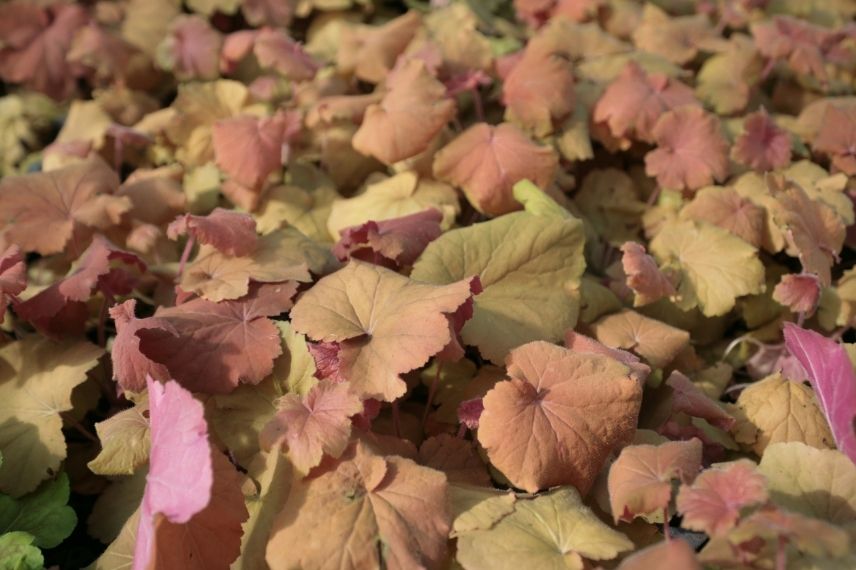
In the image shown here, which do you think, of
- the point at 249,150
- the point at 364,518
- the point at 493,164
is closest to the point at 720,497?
the point at 364,518

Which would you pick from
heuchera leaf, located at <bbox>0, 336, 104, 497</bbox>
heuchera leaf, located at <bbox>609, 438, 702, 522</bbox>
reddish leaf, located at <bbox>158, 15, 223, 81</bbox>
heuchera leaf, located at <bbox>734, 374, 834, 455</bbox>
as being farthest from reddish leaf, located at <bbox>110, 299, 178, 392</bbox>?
reddish leaf, located at <bbox>158, 15, 223, 81</bbox>

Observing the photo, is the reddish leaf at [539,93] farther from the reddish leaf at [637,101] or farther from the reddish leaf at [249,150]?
the reddish leaf at [249,150]

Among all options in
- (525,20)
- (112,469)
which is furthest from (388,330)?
(525,20)

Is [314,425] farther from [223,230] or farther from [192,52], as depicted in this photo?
[192,52]

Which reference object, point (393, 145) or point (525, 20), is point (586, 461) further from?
point (525, 20)

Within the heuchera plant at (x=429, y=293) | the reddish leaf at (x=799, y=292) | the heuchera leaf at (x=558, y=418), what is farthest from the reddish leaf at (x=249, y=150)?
the reddish leaf at (x=799, y=292)

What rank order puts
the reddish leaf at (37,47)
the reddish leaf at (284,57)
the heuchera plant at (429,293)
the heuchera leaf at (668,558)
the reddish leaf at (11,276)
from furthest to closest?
the reddish leaf at (37,47), the reddish leaf at (284,57), the reddish leaf at (11,276), the heuchera plant at (429,293), the heuchera leaf at (668,558)
